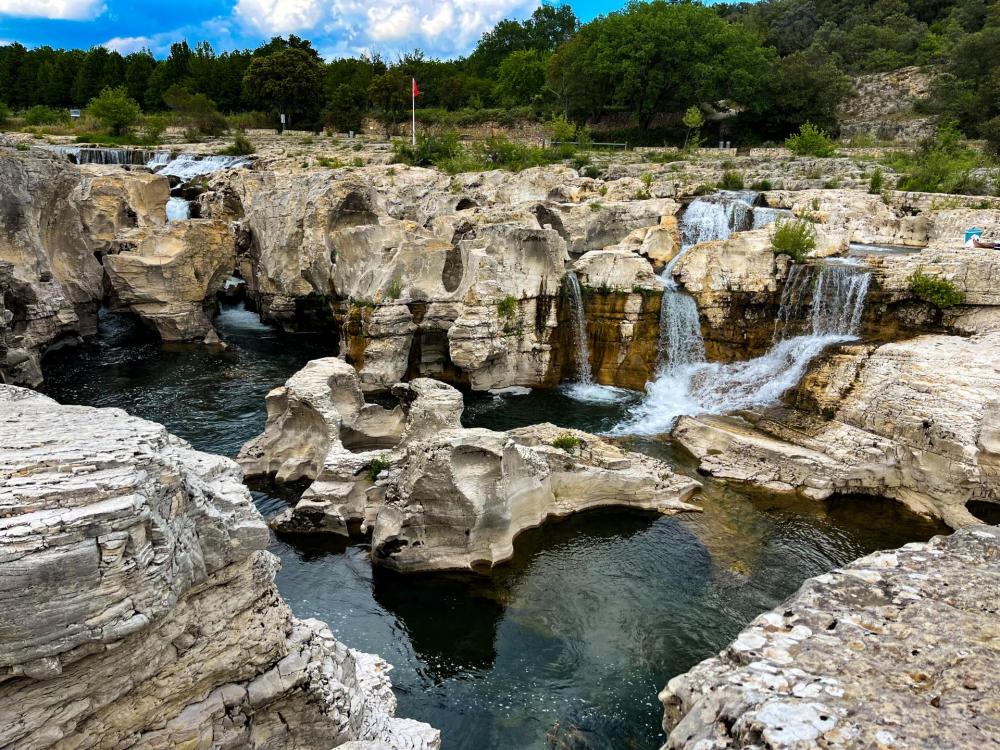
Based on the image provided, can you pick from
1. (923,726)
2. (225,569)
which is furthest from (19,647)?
(923,726)

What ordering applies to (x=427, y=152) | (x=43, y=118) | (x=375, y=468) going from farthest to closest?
(x=43, y=118) < (x=427, y=152) < (x=375, y=468)

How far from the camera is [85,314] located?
2148cm

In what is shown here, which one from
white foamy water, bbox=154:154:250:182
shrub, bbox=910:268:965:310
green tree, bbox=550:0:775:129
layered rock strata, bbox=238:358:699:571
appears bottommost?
layered rock strata, bbox=238:358:699:571

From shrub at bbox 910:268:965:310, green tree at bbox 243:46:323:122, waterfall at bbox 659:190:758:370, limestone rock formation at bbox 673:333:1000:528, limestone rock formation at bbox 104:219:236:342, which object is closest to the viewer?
limestone rock formation at bbox 673:333:1000:528

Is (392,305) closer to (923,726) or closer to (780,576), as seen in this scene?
(780,576)

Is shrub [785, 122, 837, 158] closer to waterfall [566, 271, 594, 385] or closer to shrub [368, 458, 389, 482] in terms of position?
waterfall [566, 271, 594, 385]

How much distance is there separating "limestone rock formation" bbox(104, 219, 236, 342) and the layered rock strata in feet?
34.3

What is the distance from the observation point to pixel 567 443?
1295cm

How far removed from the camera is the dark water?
7.93 meters

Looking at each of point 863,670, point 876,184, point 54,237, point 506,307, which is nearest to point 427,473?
point 863,670

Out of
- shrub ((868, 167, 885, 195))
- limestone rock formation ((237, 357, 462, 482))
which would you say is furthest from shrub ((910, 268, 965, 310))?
limestone rock formation ((237, 357, 462, 482))

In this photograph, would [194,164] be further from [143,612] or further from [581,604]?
[143,612]

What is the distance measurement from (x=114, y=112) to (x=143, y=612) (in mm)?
49378

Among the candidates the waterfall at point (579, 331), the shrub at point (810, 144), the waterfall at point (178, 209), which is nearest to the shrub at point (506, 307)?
the waterfall at point (579, 331)
